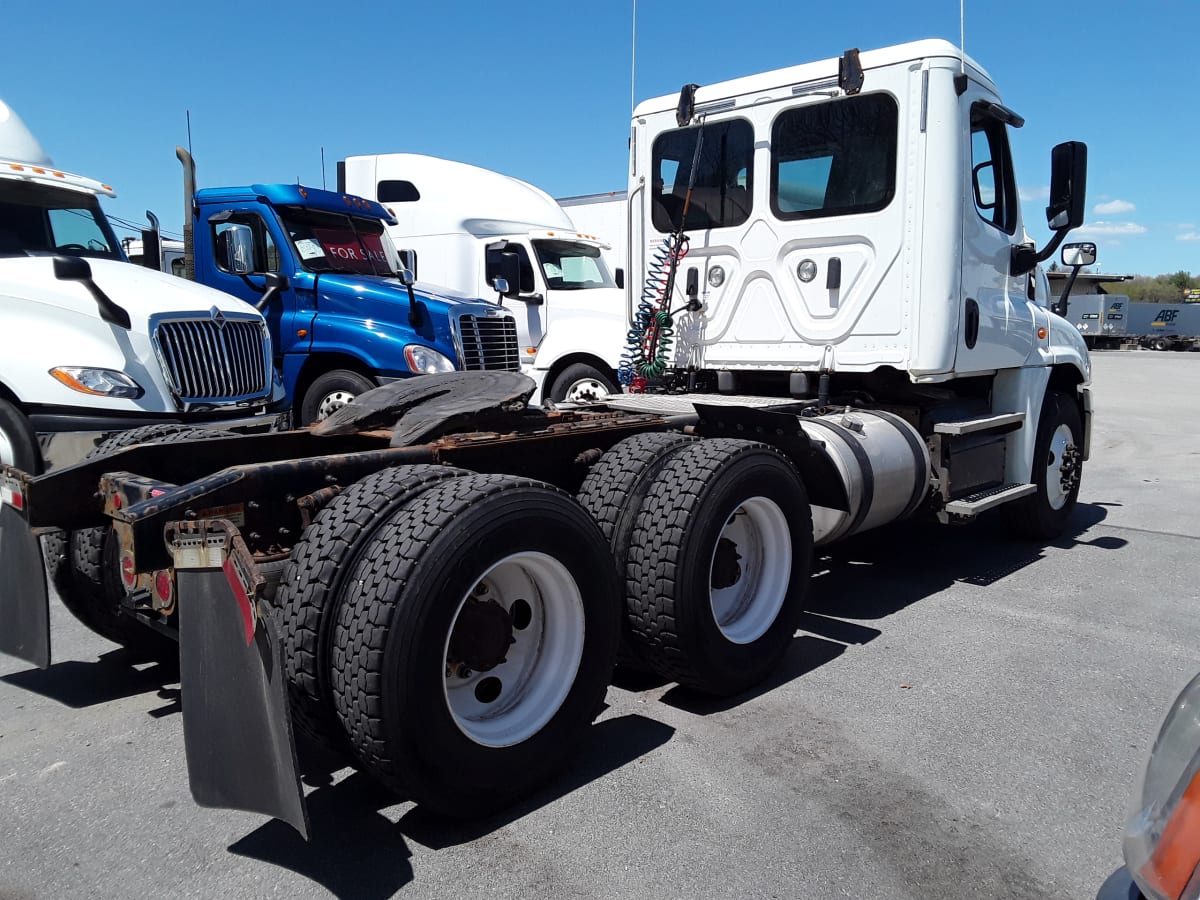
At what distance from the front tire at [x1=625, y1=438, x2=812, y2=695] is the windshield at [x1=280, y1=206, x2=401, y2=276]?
662cm

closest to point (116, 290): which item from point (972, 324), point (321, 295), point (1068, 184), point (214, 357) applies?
point (214, 357)

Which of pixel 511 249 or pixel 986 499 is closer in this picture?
pixel 986 499

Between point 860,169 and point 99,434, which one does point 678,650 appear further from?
A: point 860,169

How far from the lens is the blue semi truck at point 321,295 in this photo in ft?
29.5

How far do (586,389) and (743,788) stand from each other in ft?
25.5

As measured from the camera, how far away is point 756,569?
14.1 feet

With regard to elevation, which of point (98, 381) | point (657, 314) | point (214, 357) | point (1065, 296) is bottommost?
point (98, 381)

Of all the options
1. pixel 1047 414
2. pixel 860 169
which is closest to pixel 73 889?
pixel 860 169

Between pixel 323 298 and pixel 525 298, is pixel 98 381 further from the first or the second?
pixel 525 298

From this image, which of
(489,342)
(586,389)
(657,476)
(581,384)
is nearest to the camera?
(657,476)

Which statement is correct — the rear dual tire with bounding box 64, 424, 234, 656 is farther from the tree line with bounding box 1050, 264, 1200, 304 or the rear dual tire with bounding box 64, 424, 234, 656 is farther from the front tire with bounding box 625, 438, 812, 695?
the tree line with bounding box 1050, 264, 1200, 304

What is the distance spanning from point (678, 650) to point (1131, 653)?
2.56 m

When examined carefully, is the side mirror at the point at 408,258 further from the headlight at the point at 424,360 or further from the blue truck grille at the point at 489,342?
the headlight at the point at 424,360

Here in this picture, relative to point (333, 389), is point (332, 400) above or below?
below
